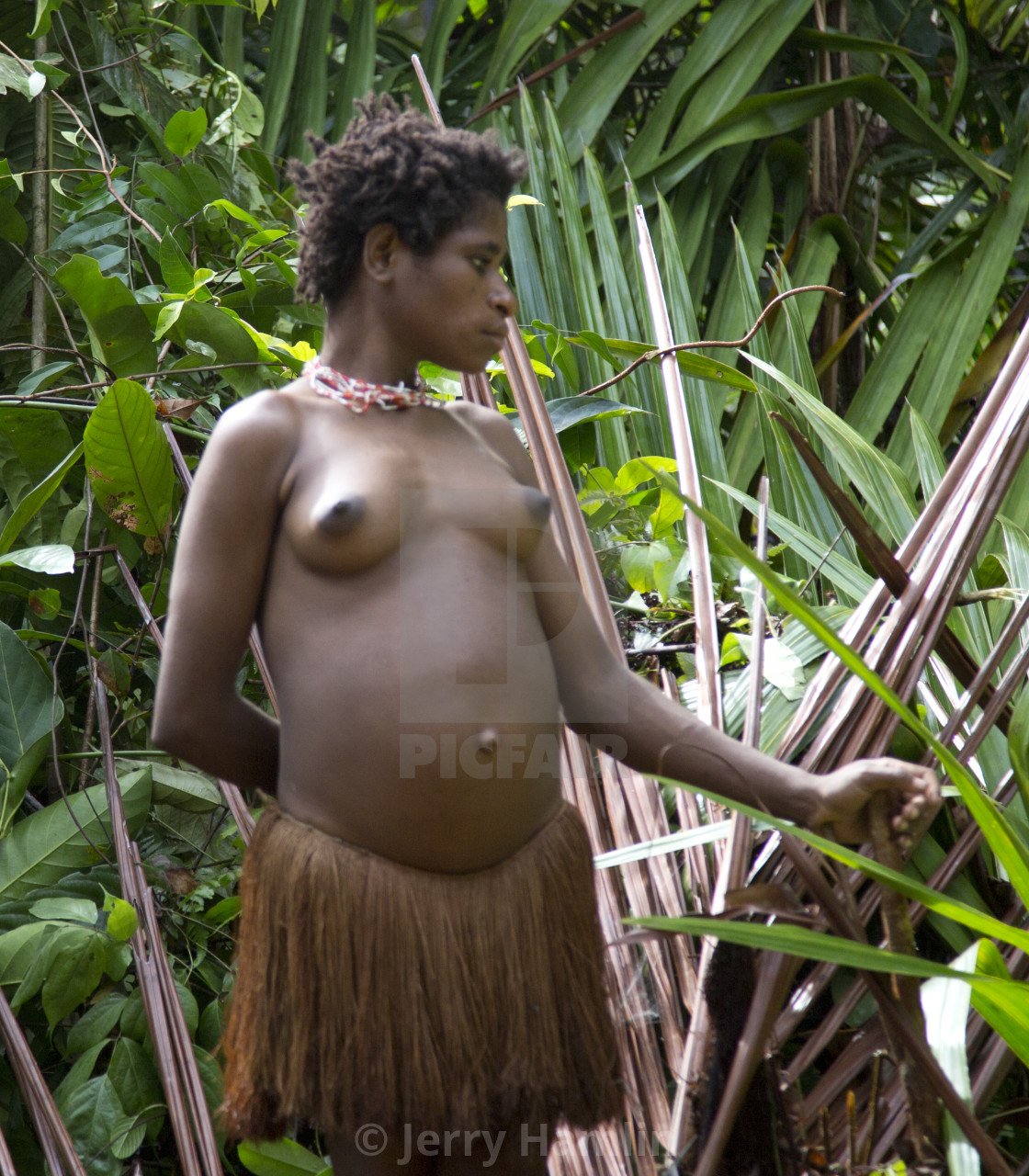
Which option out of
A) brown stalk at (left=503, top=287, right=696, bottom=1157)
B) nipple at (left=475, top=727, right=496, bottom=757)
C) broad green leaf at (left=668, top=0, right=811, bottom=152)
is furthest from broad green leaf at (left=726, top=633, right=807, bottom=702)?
broad green leaf at (left=668, top=0, right=811, bottom=152)

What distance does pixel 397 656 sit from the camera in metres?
0.79

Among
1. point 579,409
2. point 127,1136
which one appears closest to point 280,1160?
point 127,1136

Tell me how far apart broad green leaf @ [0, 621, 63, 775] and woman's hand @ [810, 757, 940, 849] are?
3.31ft

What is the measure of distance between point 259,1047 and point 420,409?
1.53 ft

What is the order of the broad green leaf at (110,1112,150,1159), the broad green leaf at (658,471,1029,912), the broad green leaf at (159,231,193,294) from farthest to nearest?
the broad green leaf at (159,231,193,294) → the broad green leaf at (110,1112,150,1159) → the broad green leaf at (658,471,1029,912)

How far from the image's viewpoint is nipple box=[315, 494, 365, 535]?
0.78m

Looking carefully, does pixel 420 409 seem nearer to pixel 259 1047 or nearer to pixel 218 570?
pixel 218 570

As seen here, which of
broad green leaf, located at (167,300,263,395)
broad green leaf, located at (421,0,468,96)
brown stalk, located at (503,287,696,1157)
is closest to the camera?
brown stalk, located at (503,287,696,1157)

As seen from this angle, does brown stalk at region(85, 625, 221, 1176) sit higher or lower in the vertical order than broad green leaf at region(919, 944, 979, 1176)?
lower

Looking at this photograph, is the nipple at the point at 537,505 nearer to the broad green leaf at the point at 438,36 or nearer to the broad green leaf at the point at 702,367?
the broad green leaf at the point at 702,367

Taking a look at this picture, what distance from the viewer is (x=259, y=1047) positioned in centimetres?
81

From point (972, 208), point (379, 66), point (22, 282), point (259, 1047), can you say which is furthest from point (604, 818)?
point (972, 208)

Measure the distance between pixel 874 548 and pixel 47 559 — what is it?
0.90m

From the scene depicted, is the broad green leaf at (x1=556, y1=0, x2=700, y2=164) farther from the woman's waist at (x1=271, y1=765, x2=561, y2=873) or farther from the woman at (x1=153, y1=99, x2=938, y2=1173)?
the woman's waist at (x1=271, y1=765, x2=561, y2=873)
